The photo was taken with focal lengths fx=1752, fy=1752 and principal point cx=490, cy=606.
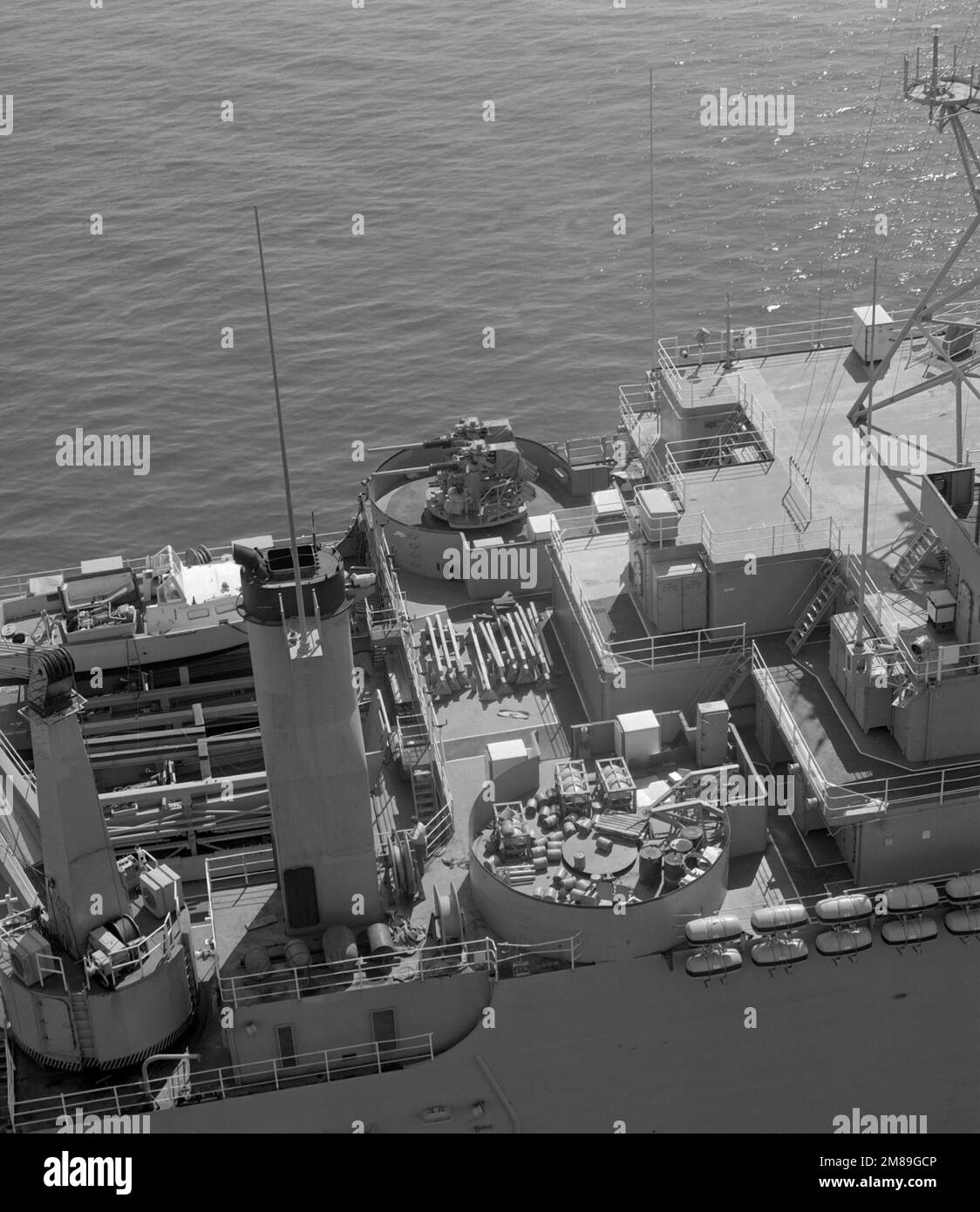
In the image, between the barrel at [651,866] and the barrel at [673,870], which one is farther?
the barrel at [651,866]

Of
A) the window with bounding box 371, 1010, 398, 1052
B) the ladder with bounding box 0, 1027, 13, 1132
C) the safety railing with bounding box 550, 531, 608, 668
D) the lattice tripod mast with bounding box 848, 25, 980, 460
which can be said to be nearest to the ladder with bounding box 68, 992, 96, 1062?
the ladder with bounding box 0, 1027, 13, 1132

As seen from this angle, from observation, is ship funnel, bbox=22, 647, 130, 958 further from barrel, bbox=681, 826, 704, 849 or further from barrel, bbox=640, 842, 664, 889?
barrel, bbox=681, 826, 704, 849

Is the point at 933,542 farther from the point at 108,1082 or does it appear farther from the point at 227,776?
the point at 108,1082

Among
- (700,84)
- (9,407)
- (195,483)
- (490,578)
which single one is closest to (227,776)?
(490,578)

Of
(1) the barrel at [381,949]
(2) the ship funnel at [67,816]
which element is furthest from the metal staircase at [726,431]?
(2) the ship funnel at [67,816]

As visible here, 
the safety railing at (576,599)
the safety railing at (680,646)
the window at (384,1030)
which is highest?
the safety railing at (576,599)

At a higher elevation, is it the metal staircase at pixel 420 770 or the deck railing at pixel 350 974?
the metal staircase at pixel 420 770

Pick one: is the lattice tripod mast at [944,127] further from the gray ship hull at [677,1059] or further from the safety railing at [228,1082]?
the safety railing at [228,1082]
